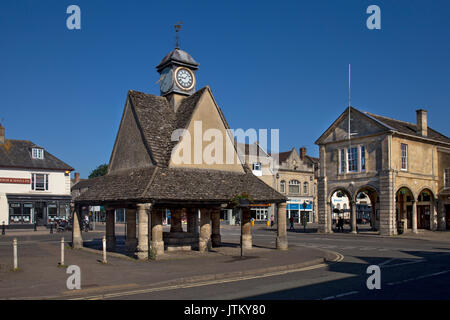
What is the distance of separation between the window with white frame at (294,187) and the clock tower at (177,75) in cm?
4413

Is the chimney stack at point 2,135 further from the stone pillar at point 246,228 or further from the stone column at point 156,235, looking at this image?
the stone pillar at point 246,228

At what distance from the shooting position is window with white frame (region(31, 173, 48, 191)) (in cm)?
4819

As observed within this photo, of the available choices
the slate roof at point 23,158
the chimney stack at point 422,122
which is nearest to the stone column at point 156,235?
the chimney stack at point 422,122

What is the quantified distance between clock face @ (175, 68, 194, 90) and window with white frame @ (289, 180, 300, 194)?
4405 cm

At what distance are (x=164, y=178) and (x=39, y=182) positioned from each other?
35.0 metres

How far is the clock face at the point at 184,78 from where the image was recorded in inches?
920

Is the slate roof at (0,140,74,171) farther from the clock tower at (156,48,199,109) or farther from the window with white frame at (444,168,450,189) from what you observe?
the window with white frame at (444,168,450,189)

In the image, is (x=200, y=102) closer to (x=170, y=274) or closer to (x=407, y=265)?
(x=170, y=274)

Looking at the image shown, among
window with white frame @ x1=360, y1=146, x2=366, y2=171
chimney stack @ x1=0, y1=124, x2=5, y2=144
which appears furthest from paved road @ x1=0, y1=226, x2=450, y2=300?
chimney stack @ x1=0, y1=124, x2=5, y2=144

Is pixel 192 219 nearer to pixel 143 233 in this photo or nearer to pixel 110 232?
pixel 110 232

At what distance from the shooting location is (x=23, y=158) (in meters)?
48.4

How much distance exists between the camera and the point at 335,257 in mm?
19281
